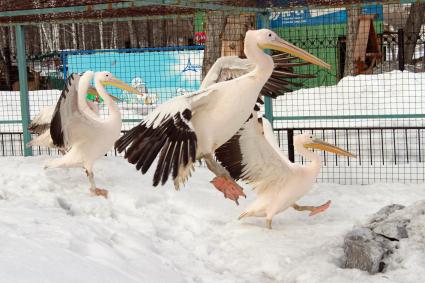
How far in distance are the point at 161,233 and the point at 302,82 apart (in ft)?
14.3

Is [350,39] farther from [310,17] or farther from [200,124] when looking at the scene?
[200,124]

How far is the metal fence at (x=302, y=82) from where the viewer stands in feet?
22.7

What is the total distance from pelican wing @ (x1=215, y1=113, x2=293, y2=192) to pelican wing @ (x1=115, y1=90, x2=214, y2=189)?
4.36 ft

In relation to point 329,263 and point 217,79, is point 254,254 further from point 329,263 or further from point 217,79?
point 217,79

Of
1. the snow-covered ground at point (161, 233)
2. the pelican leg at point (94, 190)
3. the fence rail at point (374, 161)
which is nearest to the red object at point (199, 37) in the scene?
the fence rail at point (374, 161)

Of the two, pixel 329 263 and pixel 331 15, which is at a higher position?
pixel 331 15

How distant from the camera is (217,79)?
4801mm

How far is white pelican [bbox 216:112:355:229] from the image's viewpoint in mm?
4992

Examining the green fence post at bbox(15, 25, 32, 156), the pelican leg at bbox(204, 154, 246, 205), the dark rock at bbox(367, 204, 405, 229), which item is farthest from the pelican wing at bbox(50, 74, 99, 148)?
the dark rock at bbox(367, 204, 405, 229)

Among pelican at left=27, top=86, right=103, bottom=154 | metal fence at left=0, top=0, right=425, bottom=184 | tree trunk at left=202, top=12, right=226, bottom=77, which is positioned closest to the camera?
pelican at left=27, top=86, right=103, bottom=154

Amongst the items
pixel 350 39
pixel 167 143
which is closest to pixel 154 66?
pixel 350 39

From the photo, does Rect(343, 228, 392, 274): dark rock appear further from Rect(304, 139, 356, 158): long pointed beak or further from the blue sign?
the blue sign

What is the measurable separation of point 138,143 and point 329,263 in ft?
4.35

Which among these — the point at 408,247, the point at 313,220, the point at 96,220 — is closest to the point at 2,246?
the point at 96,220
